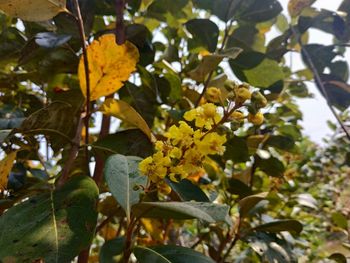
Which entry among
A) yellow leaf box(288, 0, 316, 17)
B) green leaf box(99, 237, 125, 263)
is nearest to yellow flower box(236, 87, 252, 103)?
green leaf box(99, 237, 125, 263)

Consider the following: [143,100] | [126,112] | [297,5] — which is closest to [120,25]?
[143,100]

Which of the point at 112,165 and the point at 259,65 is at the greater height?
the point at 259,65

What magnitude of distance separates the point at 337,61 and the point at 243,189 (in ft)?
1.52

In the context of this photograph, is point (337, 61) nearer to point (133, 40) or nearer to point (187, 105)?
point (187, 105)

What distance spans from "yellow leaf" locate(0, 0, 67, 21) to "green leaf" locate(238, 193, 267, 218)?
56cm

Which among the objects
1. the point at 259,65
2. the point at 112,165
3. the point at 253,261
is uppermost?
the point at 259,65

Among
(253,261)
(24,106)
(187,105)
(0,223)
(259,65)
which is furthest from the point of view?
(253,261)

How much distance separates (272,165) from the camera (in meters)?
1.20

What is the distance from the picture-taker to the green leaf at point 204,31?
99 centimetres

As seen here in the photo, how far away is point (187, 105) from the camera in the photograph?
3.63 ft

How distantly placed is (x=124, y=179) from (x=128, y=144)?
16 cm

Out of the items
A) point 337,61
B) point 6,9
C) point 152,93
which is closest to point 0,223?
point 6,9

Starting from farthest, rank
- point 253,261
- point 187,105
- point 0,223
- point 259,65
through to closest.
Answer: point 253,261 → point 187,105 → point 259,65 → point 0,223

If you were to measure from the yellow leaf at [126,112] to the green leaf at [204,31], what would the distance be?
33 cm
